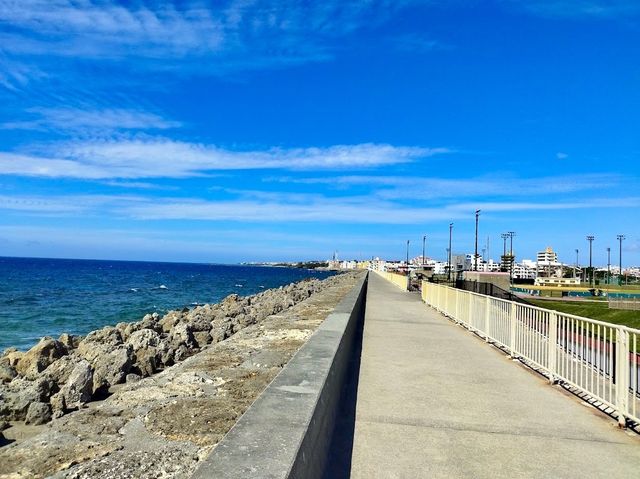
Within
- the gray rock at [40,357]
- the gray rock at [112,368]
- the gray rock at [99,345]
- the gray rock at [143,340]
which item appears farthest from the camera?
the gray rock at [40,357]

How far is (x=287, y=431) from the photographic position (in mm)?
2857

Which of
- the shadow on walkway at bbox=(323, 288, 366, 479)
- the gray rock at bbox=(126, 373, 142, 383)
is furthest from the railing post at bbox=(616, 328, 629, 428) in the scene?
the gray rock at bbox=(126, 373, 142, 383)

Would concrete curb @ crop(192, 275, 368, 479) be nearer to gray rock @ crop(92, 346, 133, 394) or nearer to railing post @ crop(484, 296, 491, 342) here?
gray rock @ crop(92, 346, 133, 394)

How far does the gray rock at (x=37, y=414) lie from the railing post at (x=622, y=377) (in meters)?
6.23

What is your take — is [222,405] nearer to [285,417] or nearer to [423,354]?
[285,417]

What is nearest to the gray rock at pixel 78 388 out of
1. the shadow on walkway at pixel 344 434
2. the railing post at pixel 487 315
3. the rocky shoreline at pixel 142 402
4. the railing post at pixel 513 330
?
the rocky shoreline at pixel 142 402

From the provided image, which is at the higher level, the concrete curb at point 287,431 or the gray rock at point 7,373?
the concrete curb at point 287,431

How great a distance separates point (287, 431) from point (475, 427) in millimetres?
2722

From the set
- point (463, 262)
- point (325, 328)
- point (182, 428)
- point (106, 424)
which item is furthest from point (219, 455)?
point (463, 262)

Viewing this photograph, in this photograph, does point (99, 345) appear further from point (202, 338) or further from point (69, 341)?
point (69, 341)

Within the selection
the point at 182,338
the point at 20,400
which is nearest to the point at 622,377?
the point at 20,400

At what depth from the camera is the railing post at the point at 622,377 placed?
512 centimetres

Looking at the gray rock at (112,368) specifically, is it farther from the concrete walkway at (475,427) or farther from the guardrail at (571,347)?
the guardrail at (571,347)

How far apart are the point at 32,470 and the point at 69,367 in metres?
6.70
